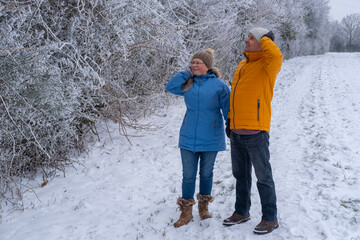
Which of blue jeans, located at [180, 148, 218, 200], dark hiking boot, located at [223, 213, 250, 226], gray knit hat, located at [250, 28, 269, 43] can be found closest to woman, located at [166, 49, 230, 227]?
blue jeans, located at [180, 148, 218, 200]

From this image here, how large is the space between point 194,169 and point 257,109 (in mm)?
1081

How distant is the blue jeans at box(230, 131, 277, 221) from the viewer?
2.94 meters

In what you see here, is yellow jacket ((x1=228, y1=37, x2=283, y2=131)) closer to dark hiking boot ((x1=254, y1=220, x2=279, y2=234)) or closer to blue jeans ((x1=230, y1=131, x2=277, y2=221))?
blue jeans ((x1=230, y1=131, x2=277, y2=221))

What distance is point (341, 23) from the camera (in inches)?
3538

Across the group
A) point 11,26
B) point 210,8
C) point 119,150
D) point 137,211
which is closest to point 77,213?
point 137,211

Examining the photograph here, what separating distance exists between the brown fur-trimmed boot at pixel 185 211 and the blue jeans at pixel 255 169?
56 centimetres

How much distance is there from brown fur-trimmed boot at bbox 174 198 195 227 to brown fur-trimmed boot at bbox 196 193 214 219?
0.11 metres

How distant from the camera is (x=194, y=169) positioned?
3.46 meters

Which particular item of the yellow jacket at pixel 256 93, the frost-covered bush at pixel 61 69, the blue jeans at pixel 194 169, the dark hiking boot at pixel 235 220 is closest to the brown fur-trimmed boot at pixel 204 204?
the blue jeans at pixel 194 169

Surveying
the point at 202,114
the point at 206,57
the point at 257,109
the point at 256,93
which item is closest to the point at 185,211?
the point at 202,114

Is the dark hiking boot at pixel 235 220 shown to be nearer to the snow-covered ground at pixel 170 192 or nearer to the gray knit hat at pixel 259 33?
the snow-covered ground at pixel 170 192

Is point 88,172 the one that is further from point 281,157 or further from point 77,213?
point 281,157

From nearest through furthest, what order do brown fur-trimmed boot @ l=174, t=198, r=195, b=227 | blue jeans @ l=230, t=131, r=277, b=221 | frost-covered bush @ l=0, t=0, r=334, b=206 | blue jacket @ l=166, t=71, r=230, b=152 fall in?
1. blue jeans @ l=230, t=131, r=277, b=221
2. blue jacket @ l=166, t=71, r=230, b=152
3. brown fur-trimmed boot @ l=174, t=198, r=195, b=227
4. frost-covered bush @ l=0, t=0, r=334, b=206

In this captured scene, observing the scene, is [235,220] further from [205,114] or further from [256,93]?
[256,93]
